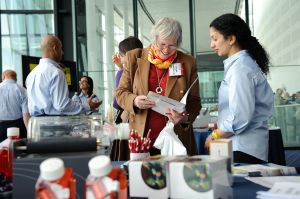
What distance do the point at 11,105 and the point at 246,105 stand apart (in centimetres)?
408

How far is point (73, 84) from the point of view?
14.3 ft

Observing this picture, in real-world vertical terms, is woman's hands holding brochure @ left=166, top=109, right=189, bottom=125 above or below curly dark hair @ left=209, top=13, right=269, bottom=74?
below

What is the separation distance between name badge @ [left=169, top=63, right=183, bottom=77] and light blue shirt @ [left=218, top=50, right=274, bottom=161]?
299mm

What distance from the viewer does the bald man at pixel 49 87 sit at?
2887 mm

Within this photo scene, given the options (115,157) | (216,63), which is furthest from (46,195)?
(216,63)

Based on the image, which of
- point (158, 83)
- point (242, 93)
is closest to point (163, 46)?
point (158, 83)

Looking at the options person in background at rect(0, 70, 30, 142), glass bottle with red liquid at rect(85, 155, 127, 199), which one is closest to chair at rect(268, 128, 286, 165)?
person in background at rect(0, 70, 30, 142)

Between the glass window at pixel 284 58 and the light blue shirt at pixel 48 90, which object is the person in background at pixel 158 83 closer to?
the light blue shirt at pixel 48 90

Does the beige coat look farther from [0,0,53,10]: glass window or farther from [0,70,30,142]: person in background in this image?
[0,0,53,10]: glass window

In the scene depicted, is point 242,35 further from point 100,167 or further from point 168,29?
point 100,167

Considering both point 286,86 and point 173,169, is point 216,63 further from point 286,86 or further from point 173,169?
point 173,169

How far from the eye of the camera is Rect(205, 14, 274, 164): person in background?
184 cm

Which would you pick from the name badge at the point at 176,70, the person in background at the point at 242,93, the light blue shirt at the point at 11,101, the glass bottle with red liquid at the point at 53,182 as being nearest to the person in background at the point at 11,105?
the light blue shirt at the point at 11,101

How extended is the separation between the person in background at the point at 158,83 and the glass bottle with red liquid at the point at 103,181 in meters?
1.26
